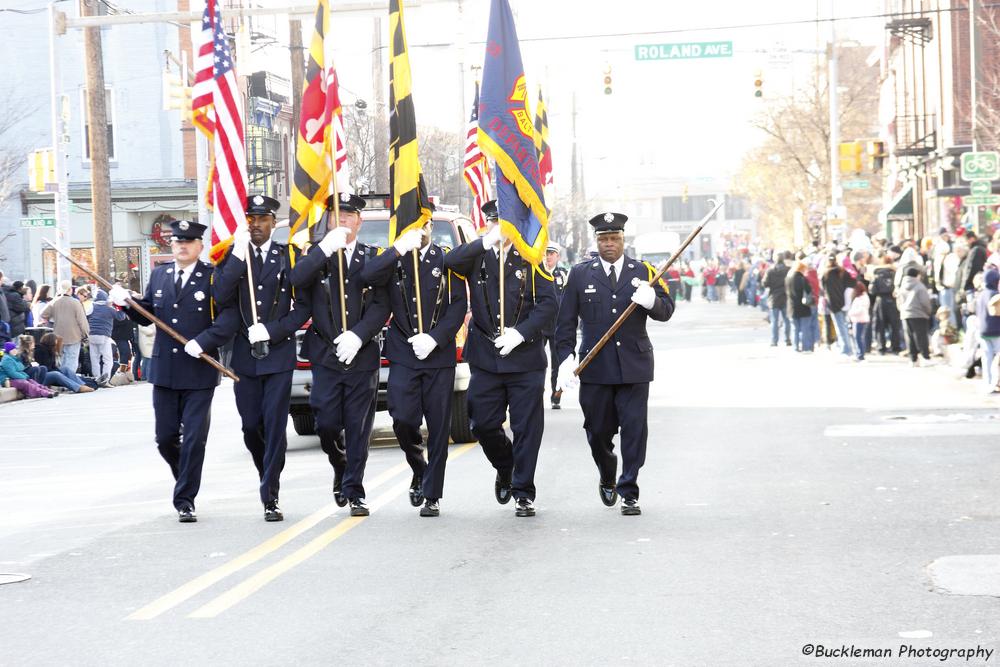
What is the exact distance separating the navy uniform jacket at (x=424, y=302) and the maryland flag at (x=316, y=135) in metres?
0.95

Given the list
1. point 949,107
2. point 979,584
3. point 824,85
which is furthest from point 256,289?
point 824,85

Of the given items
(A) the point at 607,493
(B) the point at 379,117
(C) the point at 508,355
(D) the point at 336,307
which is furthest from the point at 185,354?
(B) the point at 379,117

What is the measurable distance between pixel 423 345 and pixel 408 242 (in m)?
0.70

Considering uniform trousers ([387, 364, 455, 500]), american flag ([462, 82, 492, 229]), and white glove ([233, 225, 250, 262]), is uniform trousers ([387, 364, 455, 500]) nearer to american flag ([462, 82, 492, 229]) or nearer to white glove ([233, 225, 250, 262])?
white glove ([233, 225, 250, 262])

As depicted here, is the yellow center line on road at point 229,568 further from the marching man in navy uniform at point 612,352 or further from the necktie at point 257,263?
the marching man in navy uniform at point 612,352

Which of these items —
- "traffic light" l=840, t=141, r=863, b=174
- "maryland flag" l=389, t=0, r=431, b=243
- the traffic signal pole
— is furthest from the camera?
"traffic light" l=840, t=141, r=863, b=174

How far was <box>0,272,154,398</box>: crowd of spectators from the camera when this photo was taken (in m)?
24.0

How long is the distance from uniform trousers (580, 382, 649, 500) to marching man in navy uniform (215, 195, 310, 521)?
1974mm

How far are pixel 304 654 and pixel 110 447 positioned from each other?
10.2 meters

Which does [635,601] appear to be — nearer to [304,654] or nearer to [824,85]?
[304,654]

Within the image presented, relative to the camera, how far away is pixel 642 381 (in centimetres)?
1031

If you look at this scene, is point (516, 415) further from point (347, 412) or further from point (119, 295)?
point (119, 295)

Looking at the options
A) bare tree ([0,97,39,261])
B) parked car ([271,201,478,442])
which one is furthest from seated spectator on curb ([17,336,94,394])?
bare tree ([0,97,39,261])

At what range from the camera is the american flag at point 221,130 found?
36.8 feet
